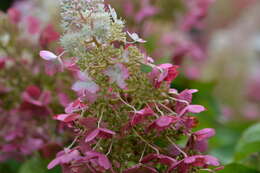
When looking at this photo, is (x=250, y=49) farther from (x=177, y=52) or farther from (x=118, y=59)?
(x=118, y=59)

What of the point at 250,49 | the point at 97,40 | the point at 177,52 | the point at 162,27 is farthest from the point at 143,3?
the point at 250,49

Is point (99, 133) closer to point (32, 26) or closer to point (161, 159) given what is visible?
point (161, 159)

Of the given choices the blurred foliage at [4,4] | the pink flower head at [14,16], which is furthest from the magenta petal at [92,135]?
the blurred foliage at [4,4]

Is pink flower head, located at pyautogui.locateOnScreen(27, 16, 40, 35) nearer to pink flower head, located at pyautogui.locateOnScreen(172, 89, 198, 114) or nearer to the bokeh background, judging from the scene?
the bokeh background

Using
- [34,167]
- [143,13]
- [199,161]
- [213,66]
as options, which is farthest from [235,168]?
[213,66]

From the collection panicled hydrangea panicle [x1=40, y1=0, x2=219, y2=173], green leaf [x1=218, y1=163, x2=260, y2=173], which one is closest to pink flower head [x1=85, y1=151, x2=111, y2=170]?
panicled hydrangea panicle [x1=40, y1=0, x2=219, y2=173]

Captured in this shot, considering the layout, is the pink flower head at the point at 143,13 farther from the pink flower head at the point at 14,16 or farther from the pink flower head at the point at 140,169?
the pink flower head at the point at 140,169
